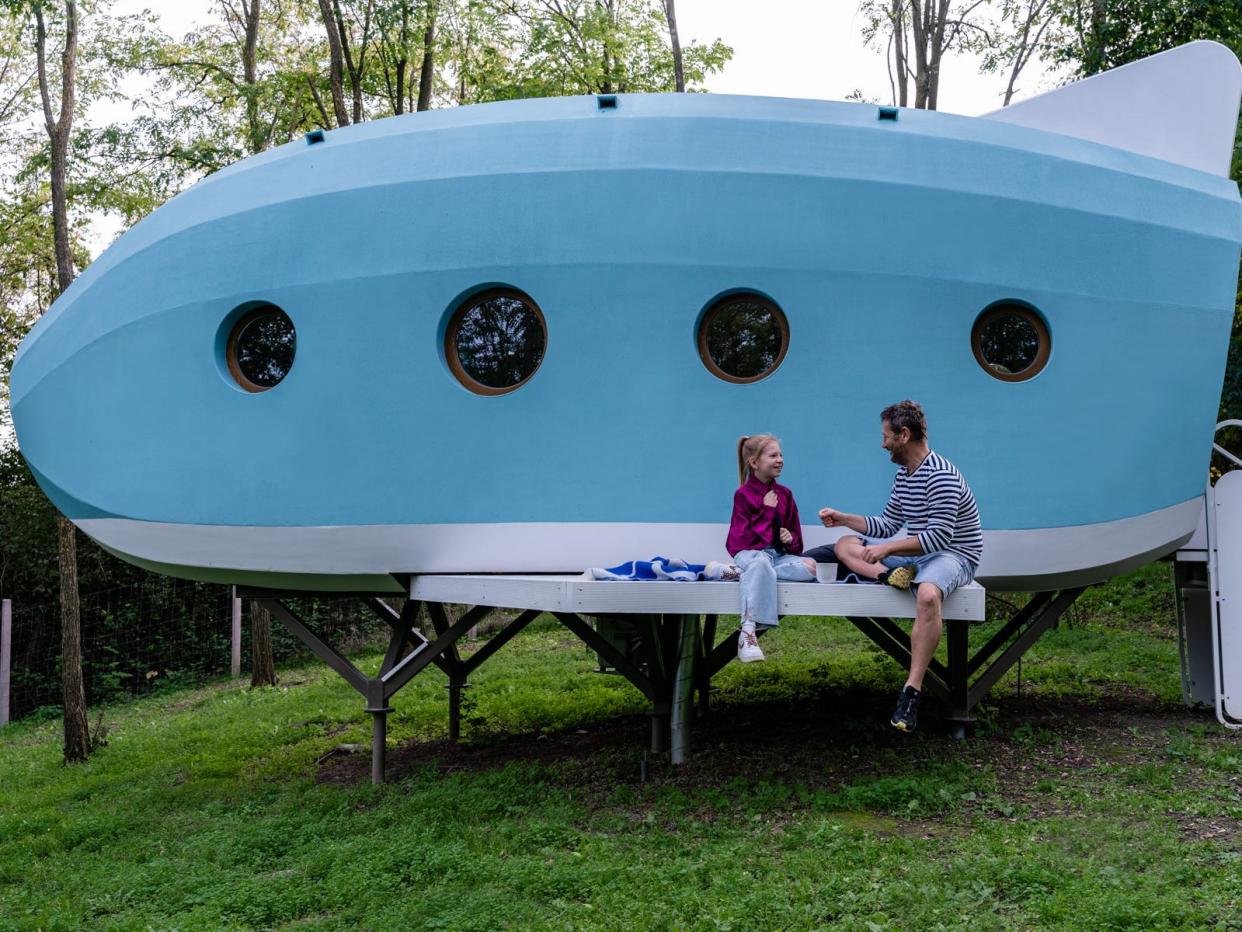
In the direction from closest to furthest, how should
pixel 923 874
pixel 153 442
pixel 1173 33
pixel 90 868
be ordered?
pixel 923 874
pixel 90 868
pixel 153 442
pixel 1173 33

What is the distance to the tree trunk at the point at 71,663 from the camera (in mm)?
11773

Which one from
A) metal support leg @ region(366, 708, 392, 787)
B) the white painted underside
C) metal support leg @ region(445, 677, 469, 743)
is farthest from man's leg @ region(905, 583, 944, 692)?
metal support leg @ region(445, 677, 469, 743)

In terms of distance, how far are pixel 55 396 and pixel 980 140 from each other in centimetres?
767

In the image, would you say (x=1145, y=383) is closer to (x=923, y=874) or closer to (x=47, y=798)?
(x=923, y=874)

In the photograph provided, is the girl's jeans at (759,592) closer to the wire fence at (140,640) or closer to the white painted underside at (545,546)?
the white painted underside at (545,546)

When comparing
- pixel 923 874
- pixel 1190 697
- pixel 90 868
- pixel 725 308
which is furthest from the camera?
pixel 1190 697

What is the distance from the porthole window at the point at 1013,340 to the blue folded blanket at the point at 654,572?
9.20 ft

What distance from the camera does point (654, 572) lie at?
695 cm

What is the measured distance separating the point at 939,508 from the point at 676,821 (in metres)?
2.55

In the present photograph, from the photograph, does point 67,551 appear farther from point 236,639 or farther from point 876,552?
point 876,552

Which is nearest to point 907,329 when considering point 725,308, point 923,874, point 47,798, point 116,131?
point 725,308

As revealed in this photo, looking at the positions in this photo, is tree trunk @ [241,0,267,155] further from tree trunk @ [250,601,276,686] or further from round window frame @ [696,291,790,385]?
round window frame @ [696,291,790,385]

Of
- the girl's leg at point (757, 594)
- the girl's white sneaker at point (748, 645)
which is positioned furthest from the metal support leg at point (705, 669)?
the girl's white sneaker at point (748, 645)

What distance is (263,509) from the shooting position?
8680 millimetres
